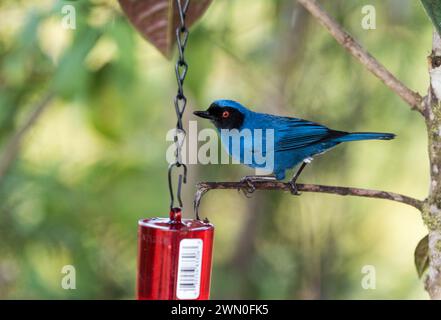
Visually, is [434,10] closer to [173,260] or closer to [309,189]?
[309,189]

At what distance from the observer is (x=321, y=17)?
6.89 ft

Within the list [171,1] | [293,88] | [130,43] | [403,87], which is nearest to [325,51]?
[293,88]

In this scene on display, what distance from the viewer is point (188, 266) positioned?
1.78 m

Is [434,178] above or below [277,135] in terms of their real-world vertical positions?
below

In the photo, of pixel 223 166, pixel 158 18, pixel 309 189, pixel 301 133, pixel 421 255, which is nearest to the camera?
pixel 309 189

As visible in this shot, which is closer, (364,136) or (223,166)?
(364,136)

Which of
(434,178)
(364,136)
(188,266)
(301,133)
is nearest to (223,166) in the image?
(301,133)

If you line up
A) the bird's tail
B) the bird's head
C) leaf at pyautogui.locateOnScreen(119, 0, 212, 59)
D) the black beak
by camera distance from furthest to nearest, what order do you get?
leaf at pyautogui.locateOnScreen(119, 0, 212, 59)
the bird's head
the black beak
the bird's tail

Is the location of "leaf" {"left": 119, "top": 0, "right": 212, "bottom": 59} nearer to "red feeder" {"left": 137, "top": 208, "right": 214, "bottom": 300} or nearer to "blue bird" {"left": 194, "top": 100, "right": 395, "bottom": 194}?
"blue bird" {"left": 194, "top": 100, "right": 395, "bottom": 194}

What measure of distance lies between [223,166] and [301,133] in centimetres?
240

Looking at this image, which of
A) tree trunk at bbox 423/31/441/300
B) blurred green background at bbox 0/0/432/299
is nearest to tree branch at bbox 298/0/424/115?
tree trunk at bbox 423/31/441/300

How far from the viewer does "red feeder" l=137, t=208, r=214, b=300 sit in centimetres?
177

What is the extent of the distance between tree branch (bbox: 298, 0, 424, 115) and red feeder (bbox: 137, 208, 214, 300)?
26.0 inches

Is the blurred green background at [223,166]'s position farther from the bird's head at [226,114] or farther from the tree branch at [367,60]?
the tree branch at [367,60]
